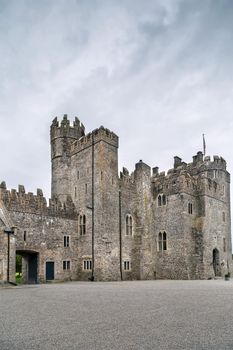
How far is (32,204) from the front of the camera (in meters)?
33.5

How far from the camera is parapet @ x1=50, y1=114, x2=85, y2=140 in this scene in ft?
134

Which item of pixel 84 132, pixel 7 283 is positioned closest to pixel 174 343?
pixel 7 283

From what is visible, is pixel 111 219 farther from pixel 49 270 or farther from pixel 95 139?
pixel 95 139

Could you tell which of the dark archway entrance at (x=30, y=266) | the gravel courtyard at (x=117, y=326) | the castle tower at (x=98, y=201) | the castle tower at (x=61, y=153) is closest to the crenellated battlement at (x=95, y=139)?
the castle tower at (x=98, y=201)

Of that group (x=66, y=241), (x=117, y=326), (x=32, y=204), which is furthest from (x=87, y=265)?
(x=117, y=326)

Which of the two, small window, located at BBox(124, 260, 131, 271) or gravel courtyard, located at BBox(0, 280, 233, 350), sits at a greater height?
gravel courtyard, located at BBox(0, 280, 233, 350)

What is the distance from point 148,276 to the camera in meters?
39.1

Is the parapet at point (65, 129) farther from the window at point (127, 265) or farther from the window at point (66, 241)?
the window at point (127, 265)

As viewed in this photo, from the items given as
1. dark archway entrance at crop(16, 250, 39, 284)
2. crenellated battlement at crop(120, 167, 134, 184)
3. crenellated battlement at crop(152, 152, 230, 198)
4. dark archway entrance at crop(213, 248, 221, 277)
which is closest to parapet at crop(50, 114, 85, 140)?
crenellated battlement at crop(120, 167, 134, 184)

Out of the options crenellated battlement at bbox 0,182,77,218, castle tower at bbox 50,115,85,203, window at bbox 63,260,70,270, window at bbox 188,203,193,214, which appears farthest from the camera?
window at bbox 188,203,193,214

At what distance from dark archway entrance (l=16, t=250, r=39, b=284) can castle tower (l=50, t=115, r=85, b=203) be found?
7.87 meters

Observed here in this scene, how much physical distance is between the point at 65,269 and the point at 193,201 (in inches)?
638

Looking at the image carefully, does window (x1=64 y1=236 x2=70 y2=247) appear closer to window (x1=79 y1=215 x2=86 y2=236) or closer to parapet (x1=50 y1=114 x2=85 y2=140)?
window (x1=79 y1=215 x2=86 y2=236)

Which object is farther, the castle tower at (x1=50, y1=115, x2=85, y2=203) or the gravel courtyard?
the castle tower at (x1=50, y1=115, x2=85, y2=203)
